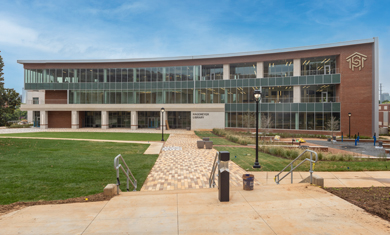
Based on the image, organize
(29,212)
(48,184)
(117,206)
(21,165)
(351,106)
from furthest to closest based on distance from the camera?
1. (351,106)
2. (21,165)
3. (48,184)
4. (117,206)
5. (29,212)

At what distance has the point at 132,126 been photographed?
1786 inches

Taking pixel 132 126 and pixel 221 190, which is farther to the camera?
pixel 132 126

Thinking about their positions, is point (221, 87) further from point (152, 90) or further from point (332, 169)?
point (332, 169)

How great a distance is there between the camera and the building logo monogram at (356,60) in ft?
105

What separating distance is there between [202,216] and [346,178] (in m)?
7.85

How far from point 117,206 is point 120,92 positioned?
143ft

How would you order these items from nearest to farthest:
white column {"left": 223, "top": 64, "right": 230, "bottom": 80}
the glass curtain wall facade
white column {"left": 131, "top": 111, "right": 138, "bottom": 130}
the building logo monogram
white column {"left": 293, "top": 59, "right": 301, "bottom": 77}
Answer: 1. the building logo monogram
2. the glass curtain wall facade
3. white column {"left": 293, "top": 59, "right": 301, "bottom": 77}
4. white column {"left": 223, "top": 64, "right": 230, "bottom": 80}
5. white column {"left": 131, "top": 111, "right": 138, "bottom": 130}

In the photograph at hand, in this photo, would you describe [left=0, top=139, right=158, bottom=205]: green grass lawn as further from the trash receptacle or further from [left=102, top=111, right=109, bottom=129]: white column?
[left=102, top=111, right=109, bottom=129]: white column

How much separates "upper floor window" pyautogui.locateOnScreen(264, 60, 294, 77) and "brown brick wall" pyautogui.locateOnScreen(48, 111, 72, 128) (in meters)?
44.7

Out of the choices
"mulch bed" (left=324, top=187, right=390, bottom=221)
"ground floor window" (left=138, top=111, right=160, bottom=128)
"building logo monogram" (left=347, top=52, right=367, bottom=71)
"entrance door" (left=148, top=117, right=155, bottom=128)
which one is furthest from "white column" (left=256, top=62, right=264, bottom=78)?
"mulch bed" (left=324, top=187, right=390, bottom=221)

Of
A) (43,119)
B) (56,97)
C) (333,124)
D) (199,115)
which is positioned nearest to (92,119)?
(56,97)

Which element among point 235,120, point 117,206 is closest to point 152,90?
point 235,120

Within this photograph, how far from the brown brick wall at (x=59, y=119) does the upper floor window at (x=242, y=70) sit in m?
38.4

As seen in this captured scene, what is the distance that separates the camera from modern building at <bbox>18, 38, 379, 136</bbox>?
32.9 m
